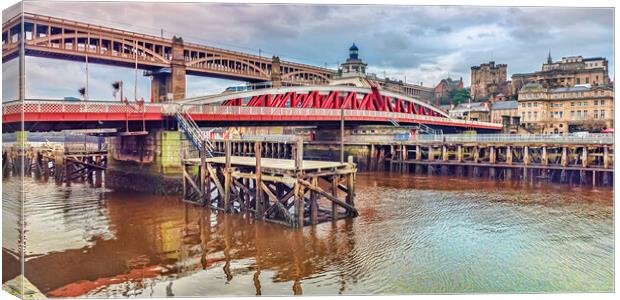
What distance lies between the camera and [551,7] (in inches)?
571

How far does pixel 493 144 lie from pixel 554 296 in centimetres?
2588

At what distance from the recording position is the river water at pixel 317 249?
12141 millimetres

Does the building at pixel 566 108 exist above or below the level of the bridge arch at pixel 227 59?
below

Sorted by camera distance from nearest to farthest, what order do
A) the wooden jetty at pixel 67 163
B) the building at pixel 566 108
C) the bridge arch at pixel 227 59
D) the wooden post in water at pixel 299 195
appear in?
1. the wooden post in water at pixel 299 195
2. the wooden jetty at pixel 67 163
3. the building at pixel 566 108
4. the bridge arch at pixel 227 59

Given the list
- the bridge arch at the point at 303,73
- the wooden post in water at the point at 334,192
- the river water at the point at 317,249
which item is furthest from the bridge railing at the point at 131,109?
the bridge arch at the point at 303,73

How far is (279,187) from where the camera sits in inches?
773

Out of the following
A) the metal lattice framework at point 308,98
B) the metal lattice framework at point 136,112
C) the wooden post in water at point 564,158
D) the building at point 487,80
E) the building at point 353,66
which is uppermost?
the building at point 487,80

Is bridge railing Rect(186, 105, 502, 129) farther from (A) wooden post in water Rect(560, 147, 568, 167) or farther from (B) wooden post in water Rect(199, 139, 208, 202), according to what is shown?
(A) wooden post in water Rect(560, 147, 568, 167)

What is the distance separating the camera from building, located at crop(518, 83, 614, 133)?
49562 mm

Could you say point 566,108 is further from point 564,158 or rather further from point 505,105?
point 564,158

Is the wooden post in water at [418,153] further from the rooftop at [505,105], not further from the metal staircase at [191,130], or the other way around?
the rooftop at [505,105]

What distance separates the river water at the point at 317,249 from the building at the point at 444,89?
8068 centimetres

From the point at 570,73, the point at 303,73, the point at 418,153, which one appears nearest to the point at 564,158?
the point at 418,153

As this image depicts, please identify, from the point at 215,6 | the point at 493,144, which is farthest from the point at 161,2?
the point at 493,144
